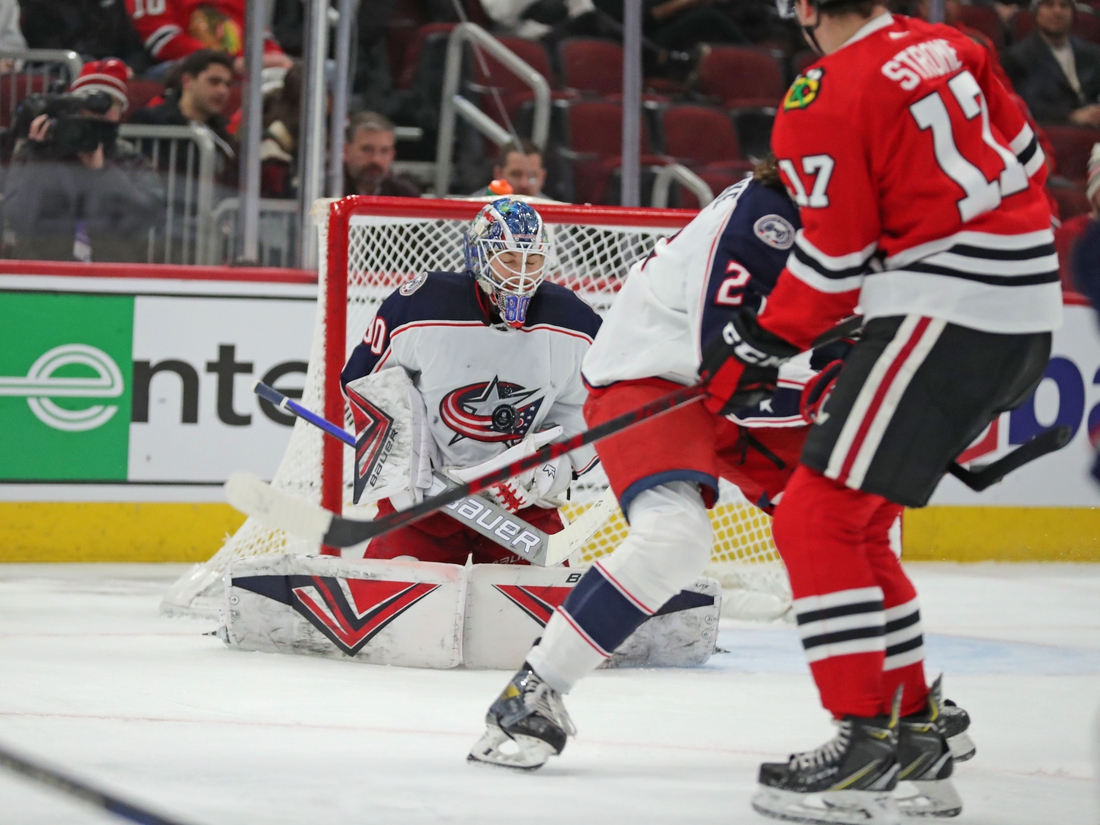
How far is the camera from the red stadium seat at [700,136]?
5023 millimetres

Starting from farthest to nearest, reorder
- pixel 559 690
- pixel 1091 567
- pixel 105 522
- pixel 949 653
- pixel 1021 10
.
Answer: pixel 1021 10
pixel 1091 567
pixel 105 522
pixel 949 653
pixel 559 690

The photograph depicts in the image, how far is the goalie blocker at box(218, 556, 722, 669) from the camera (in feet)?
9.39

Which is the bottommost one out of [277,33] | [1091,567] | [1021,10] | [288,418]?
[1091,567]

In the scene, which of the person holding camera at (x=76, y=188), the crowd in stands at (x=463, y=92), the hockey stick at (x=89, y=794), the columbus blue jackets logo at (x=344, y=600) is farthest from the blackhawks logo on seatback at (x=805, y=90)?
the person holding camera at (x=76, y=188)

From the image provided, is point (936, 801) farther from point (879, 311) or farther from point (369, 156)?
point (369, 156)

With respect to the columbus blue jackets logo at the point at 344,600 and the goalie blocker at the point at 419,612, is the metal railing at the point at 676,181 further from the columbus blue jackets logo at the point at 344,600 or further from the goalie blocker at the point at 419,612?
the columbus blue jackets logo at the point at 344,600

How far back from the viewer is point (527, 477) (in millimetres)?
3119

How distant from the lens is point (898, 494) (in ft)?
5.91

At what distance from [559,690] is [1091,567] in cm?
338

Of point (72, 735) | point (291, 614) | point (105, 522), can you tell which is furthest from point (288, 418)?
point (72, 735)

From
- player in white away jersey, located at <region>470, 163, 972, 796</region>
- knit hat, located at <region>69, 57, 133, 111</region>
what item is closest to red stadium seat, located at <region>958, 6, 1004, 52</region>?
knit hat, located at <region>69, 57, 133, 111</region>

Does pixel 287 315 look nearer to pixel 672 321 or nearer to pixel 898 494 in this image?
pixel 672 321

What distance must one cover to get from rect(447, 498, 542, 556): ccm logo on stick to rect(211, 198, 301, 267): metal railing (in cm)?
163

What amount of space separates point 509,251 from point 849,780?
1422mm
